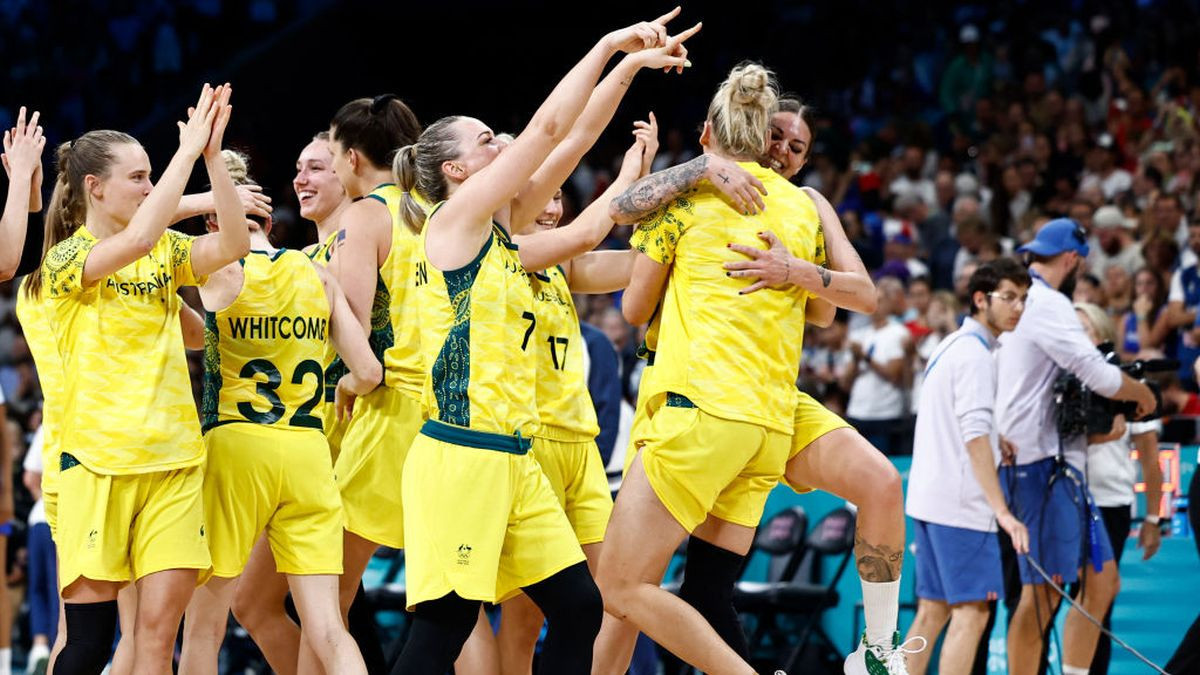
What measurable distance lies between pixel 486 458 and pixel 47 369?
1.78m

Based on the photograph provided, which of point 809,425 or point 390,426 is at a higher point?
point 809,425

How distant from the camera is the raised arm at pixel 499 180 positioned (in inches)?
178

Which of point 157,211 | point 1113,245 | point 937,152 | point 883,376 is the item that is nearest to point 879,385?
point 883,376

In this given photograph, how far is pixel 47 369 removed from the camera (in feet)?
17.6

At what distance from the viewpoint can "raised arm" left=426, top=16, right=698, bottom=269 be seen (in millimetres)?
4520

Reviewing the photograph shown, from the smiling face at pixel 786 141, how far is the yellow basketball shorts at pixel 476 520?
1.63 m

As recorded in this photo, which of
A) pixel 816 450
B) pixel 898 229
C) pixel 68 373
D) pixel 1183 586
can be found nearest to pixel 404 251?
pixel 68 373

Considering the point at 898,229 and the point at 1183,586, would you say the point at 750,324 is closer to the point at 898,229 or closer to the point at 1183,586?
the point at 1183,586

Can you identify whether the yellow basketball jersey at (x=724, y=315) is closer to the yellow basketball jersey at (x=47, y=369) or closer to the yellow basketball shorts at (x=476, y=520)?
the yellow basketball shorts at (x=476, y=520)

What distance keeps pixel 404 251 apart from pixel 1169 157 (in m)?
8.97

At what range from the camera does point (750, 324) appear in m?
5.23

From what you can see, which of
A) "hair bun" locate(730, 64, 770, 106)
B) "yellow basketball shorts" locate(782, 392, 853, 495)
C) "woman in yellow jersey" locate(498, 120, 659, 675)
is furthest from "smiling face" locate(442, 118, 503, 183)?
"yellow basketball shorts" locate(782, 392, 853, 495)

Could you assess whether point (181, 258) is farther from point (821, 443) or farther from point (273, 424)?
point (821, 443)

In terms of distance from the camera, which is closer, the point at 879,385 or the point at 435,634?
the point at 435,634
